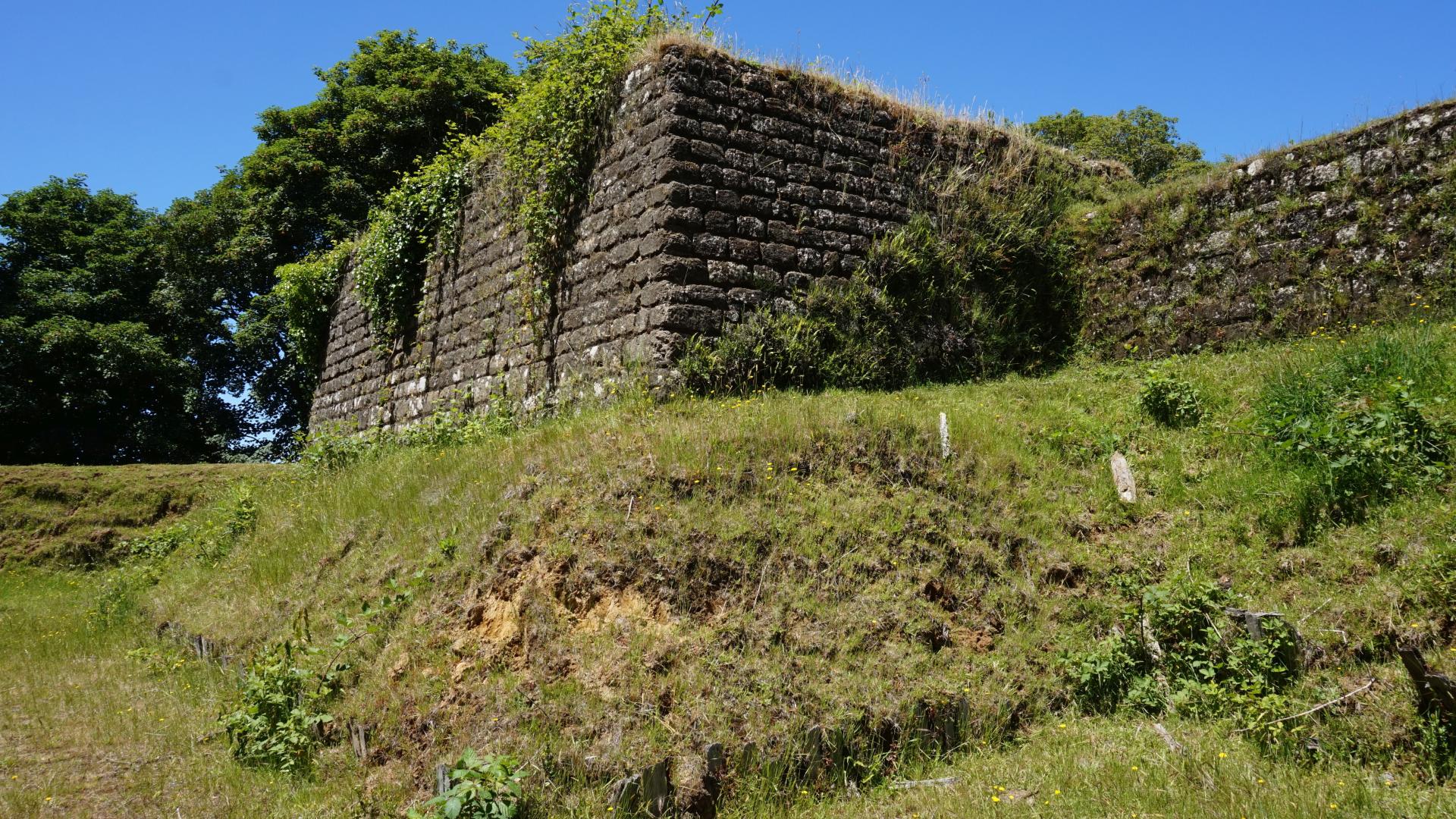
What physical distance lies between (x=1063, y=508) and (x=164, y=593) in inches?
329

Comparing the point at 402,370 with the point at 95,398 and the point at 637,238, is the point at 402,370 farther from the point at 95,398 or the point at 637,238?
the point at 95,398

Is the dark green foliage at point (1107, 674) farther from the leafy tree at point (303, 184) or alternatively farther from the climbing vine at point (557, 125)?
the leafy tree at point (303, 184)

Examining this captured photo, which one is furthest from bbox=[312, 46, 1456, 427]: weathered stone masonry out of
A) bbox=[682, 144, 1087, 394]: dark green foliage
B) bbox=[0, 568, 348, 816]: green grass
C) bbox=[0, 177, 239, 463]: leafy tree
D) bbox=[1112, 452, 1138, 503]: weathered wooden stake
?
bbox=[0, 177, 239, 463]: leafy tree

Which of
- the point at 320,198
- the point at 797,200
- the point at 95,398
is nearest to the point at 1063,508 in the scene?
the point at 797,200

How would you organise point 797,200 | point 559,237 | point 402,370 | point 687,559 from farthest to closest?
point 402,370
point 559,237
point 797,200
point 687,559

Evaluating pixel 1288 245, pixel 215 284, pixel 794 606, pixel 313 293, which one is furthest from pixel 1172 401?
pixel 215 284

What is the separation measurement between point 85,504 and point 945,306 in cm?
1302

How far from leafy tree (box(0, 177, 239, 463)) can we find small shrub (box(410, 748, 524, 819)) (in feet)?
72.2

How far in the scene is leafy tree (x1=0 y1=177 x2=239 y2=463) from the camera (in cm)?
2158

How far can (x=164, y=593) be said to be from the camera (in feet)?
28.5

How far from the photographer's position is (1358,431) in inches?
201

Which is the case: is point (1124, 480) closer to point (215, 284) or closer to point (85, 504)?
point (85, 504)

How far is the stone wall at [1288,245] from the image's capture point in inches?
280

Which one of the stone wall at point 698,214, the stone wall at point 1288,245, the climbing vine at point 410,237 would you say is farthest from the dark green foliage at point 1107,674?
the climbing vine at point 410,237
